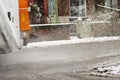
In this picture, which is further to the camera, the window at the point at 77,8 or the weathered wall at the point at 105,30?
the window at the point at 77,8

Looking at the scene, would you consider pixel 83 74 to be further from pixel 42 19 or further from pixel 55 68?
pixel 42 19

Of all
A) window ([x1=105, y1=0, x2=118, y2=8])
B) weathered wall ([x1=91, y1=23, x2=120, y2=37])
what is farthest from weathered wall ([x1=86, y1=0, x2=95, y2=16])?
weathered wall ([x1=91, y1=23, x2=120, y2=37])

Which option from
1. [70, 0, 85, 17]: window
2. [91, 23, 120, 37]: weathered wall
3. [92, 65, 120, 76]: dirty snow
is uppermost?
[92, 65, 120, 76]: dirty snow

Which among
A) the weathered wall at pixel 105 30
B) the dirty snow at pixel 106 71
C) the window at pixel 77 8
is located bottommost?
the weathered wall at pixel 105 30

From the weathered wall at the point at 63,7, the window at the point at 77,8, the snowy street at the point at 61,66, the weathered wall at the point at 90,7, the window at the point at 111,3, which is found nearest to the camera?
the snowy street at the point at 61,66

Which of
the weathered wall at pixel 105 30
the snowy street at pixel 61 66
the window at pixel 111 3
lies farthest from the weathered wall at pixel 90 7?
the snowy street at pixel 61 66

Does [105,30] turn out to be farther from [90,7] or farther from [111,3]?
[111,3]

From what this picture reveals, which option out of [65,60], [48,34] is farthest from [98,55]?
[48,34]

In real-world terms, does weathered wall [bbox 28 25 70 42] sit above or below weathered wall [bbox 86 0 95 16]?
below

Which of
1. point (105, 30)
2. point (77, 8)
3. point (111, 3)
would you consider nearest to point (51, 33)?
point (105, 30)

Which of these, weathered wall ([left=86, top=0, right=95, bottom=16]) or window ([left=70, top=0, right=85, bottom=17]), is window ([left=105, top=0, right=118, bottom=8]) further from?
window ([left=70, top=0, right=85, bottom=17])

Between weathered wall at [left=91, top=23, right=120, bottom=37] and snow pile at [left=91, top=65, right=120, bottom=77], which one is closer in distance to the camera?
snow pile at [left=91, top=65, right=120, bottom=77]

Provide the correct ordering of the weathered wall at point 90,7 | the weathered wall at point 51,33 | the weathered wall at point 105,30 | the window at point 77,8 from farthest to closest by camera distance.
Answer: the weathered wall at point 90,7, the window at point 77,8, the weathered wall at point 105,30, the weathered wall at point 51,33

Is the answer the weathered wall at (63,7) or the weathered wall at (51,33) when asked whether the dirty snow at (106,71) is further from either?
the weathered wall at (63,7)
